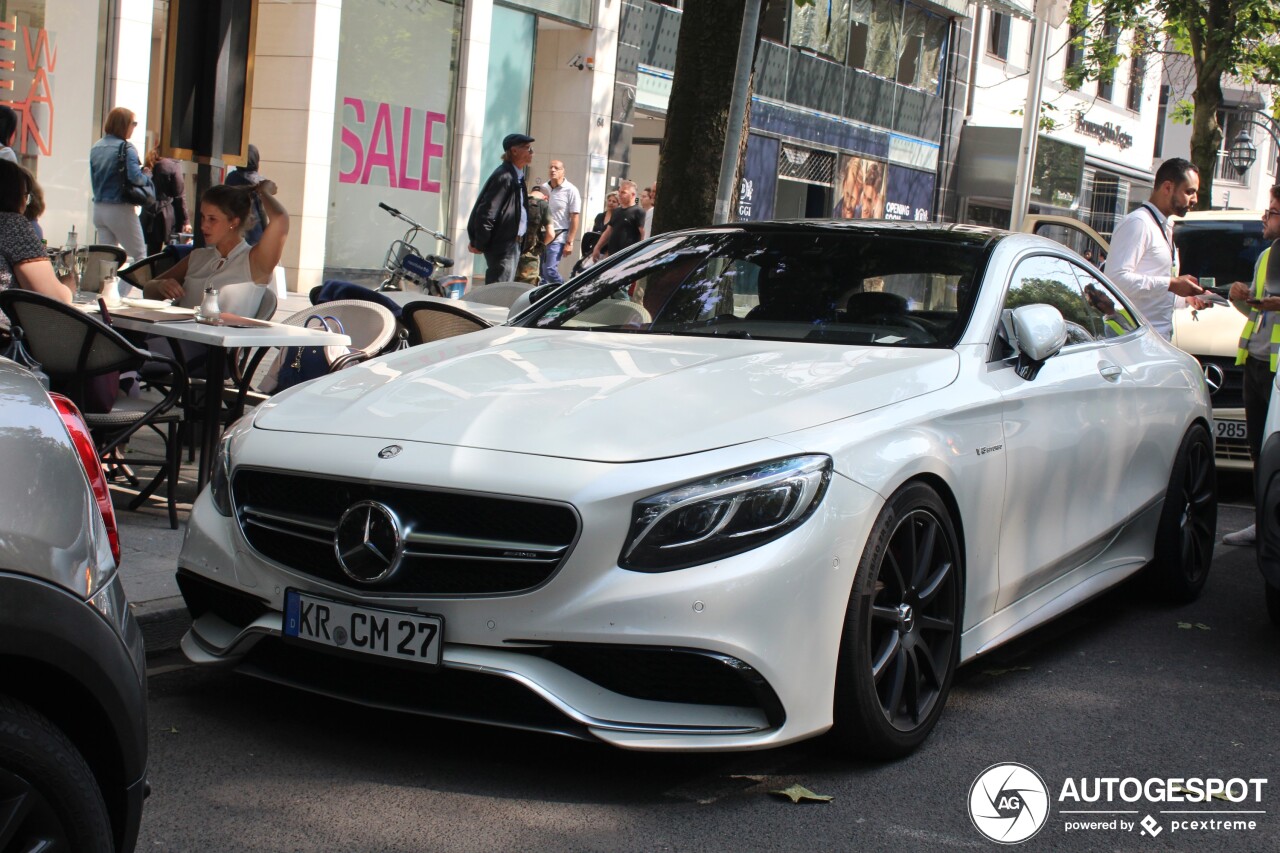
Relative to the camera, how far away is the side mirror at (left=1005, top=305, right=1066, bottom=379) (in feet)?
15.3

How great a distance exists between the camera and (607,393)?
400 centimetres

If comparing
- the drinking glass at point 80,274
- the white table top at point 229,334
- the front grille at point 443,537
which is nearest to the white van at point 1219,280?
the white table top at point 229,334

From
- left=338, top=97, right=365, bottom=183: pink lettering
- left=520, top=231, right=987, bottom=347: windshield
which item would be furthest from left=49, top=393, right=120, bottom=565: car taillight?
left=338, top=97, right=365, bottom=183: pink lettering

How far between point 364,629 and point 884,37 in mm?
29229

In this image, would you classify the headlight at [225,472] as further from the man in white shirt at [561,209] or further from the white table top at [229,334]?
the man in white shirt at [561,209]

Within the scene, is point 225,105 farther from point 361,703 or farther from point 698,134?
point 361,703

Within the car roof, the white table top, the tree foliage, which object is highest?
the tree foliage

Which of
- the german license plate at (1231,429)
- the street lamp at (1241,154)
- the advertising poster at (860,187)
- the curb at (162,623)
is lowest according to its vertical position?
the curb at (162,623)

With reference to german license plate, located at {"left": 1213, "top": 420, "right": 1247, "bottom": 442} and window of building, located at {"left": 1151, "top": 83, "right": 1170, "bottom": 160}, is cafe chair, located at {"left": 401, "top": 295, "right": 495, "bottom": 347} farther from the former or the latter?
window of building, located at {"left": 1151, "top": 83, "right": 1170, "bottom": 160}

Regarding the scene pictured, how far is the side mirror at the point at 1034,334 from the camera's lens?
184 inches

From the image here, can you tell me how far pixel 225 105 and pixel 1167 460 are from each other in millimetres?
6130

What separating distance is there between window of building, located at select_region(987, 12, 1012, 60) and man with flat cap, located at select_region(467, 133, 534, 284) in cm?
2534

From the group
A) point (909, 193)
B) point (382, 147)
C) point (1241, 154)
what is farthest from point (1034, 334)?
point (1241, 154)

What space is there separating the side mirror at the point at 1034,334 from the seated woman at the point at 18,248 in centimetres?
388
